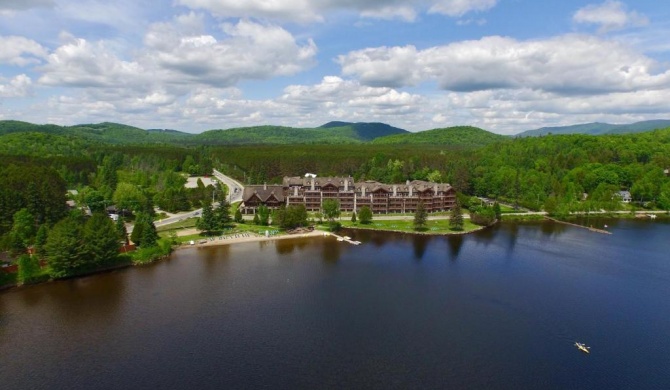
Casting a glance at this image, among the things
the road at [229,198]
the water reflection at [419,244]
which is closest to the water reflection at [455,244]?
the water reflection at [419,244]

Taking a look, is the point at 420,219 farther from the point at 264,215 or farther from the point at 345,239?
the point at 264,215

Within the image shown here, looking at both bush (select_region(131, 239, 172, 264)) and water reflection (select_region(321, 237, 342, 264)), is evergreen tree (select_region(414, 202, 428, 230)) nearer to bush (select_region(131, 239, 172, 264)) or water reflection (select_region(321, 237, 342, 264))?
water reflection (select_region(321, 237, 342, 264))

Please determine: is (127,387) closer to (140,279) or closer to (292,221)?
(140,279)

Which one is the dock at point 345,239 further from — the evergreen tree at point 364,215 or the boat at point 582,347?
the boat at point 582,347

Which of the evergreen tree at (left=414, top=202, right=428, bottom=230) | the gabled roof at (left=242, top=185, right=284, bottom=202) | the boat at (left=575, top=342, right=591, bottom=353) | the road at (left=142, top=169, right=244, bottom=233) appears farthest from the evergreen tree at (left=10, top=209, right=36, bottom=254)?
the boat at (left=575, top=342, right=591, bottom=353)

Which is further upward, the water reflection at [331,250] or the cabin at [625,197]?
the cabin at [625,197]
